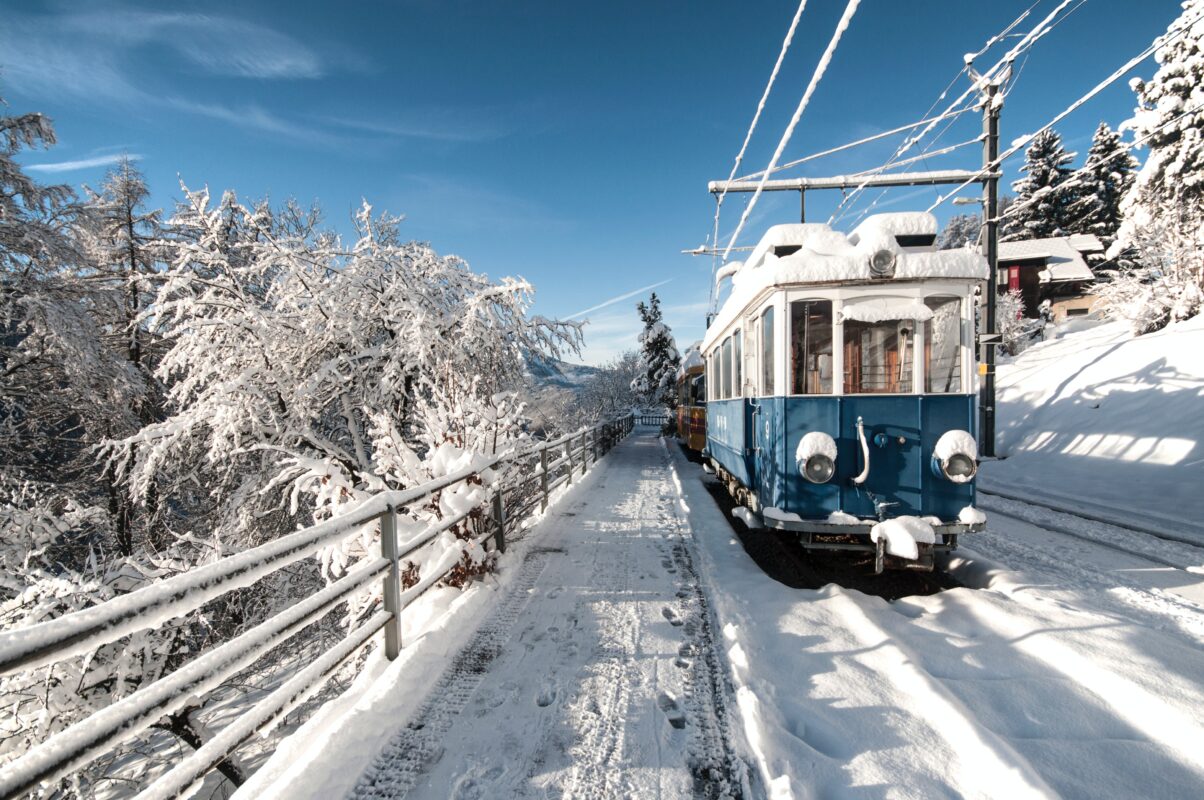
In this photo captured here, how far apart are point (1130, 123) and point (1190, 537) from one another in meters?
19.9

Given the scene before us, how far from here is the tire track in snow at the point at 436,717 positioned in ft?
7.79

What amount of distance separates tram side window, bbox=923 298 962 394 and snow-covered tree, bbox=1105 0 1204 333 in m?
18.0

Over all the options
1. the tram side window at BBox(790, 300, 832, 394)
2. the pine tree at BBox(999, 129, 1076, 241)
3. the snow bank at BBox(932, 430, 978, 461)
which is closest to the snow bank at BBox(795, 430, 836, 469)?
the tram side window at BBox(790, 300, 832, 394)

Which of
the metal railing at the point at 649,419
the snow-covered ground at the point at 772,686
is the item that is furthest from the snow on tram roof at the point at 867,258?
the metal railing at the point at 649,419

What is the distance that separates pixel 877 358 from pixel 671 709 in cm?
391

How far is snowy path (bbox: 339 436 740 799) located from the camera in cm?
242

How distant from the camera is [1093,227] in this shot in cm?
3922

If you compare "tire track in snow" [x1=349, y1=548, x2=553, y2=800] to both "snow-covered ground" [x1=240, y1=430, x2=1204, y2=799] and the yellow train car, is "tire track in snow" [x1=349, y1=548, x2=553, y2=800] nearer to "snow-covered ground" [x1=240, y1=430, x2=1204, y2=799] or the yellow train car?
"snow-covered ground" [x1=240, y1=430, x2=1204, y2=799]

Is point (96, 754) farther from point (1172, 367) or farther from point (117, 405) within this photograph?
point (1172, 367)

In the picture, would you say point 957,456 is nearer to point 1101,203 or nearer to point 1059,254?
point 1059,254

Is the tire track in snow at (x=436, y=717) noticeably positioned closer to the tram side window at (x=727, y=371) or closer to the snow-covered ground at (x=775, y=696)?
the snow-covered ground at (x=775, y=696)

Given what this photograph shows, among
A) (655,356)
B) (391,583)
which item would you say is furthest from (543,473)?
(655,356)

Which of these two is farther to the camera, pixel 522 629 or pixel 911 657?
pixel 522 629

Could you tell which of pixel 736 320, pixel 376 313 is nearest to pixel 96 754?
pixel 736 320
